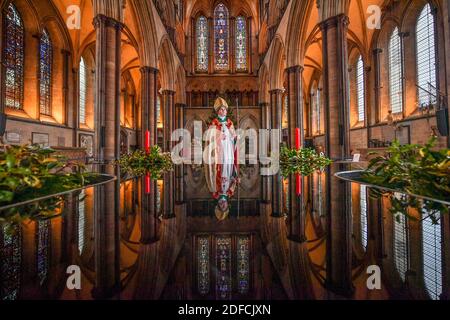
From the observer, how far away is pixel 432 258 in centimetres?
84

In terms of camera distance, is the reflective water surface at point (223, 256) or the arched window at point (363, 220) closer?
the reflective water surface at point (223, 256)

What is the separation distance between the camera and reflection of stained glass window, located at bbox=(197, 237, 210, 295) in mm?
708

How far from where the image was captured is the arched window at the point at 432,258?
0.64 meters

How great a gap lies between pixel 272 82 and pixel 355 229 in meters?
18.1

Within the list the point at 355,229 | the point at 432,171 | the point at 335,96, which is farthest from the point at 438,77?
the point at 355,229

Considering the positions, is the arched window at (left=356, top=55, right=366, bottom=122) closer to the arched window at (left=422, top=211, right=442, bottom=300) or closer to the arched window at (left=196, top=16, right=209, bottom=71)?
the arched window at (left=196, top=16, right=209, bottom=71)

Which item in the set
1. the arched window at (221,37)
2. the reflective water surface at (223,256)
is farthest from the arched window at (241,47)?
the reflective water surface at (223,256)

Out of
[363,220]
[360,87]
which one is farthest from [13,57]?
[360,87]

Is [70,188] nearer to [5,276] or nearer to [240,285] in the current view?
[5,276]

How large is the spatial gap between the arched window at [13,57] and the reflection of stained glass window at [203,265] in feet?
50.9

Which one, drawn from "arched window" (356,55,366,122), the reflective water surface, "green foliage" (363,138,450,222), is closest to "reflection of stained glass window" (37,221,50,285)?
the reflective water surface

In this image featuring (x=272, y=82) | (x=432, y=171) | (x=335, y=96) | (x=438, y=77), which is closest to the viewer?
(x=432, y=171)

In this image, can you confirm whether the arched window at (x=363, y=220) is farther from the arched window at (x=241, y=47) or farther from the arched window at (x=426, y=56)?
the arched window at (x=241, y=47)

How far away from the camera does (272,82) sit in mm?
18016
